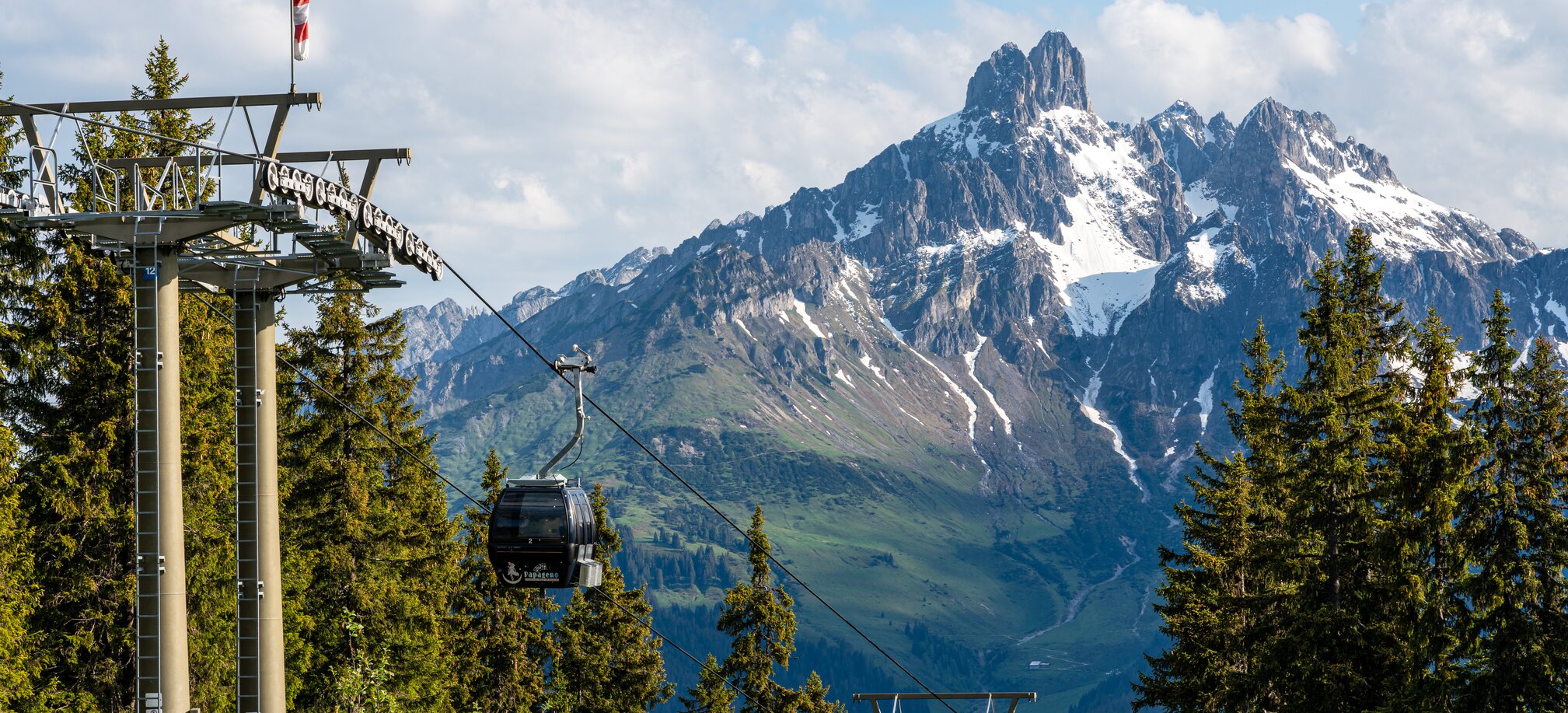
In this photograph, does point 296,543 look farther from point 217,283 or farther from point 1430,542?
point 1430,542

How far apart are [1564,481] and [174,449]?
2998 cm

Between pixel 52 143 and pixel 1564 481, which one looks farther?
pixel 1564 481

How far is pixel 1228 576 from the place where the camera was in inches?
1809

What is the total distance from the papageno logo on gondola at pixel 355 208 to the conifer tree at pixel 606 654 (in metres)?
Result: 29.6

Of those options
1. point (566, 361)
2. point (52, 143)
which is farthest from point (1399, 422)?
point (52, 143)

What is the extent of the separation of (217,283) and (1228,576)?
32716 millimetres

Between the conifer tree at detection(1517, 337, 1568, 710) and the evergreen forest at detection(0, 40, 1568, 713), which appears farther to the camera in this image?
the conifer tree at detection(1517, 337, 1568, 710)

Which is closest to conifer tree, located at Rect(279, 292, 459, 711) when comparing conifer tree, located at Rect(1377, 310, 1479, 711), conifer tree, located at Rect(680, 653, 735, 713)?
A: conifer tree, located at Rect(680, 653, 735, 713)

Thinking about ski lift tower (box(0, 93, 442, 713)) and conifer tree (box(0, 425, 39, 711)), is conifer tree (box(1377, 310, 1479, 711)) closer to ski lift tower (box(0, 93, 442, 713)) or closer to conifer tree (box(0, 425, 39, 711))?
ski lift tower (box(0, 93, 442, 713))

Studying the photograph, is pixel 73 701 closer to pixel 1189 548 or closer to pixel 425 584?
pixel 425 584

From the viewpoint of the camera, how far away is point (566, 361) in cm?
2636

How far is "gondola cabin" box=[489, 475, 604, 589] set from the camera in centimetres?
2962

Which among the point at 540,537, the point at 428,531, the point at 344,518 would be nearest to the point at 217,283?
the point at 540,537

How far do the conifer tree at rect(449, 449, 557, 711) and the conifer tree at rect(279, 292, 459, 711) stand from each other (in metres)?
6.76
